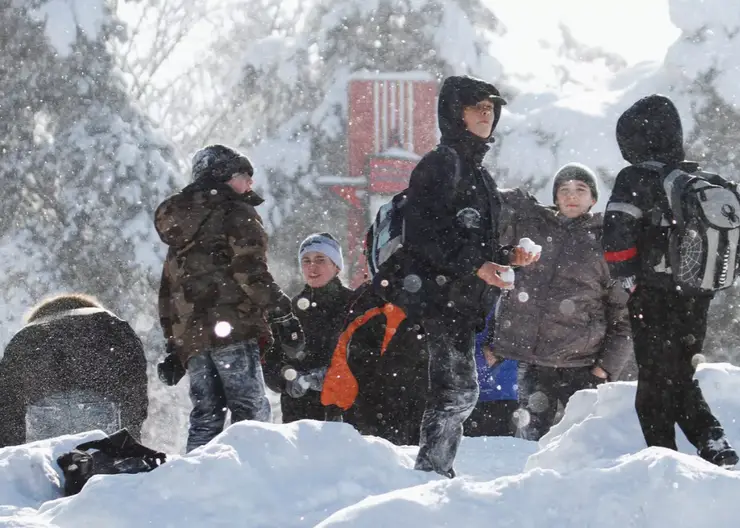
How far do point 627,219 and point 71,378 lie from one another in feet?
9.49

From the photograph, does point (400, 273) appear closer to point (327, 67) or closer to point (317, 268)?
point (317, 268)

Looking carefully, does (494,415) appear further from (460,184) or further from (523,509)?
(523,509)

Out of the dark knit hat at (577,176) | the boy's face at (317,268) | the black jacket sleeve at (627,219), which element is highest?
the dark knit hat at (577,176)

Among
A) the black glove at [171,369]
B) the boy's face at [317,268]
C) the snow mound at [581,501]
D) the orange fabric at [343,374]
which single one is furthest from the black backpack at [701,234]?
the black glove at [171,369]

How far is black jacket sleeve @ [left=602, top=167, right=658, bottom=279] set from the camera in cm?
412

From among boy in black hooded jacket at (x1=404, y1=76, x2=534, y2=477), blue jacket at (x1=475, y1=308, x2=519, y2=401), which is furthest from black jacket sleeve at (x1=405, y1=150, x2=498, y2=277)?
blue jacket at (x1=475, y1=308, x2=519, y2=401)

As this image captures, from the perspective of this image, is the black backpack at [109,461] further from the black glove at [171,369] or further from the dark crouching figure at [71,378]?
the black glove at [171,369]

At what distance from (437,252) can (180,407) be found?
13.9 metres

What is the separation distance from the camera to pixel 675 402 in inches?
163

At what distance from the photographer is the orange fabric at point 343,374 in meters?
5.24

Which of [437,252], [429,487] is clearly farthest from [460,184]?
[429,487]

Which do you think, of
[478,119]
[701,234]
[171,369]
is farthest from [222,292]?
[701,234]

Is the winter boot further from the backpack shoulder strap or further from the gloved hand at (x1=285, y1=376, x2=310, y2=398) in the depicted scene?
the gloved hand at (x1=285, y1=376, x2=310, y2=398)

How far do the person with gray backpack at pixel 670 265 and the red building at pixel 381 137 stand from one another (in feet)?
54.3
